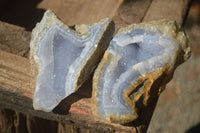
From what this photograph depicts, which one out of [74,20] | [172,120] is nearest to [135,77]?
[74,20]

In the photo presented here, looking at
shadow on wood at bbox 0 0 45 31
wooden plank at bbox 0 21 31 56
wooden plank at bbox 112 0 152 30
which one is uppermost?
wooden plank at bbox 0 21 31 56

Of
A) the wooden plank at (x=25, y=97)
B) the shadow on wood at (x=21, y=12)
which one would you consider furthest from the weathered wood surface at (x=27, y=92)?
the shadow on wood at (x=21, y=12)

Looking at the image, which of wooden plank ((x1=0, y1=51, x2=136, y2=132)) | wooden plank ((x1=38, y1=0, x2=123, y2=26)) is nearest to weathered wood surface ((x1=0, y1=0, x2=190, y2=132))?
wooden plank ((x1=0, y1=51, x2=136, y2=132))

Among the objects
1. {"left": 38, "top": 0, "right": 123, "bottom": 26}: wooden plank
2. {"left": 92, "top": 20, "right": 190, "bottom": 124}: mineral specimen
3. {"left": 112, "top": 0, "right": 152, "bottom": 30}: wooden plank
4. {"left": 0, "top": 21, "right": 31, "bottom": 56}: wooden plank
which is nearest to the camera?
{"left": 92, "top": 20, "right": 190, "bottom": 124}: mineral specimen

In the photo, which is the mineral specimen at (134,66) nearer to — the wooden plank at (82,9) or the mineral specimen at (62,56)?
the mineral specimen at (62,56)

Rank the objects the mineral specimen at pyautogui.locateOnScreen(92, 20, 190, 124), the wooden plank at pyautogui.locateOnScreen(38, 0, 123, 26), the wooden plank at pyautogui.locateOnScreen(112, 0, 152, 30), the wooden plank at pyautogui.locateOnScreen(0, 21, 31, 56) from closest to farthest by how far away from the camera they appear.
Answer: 1. the mineral specimen at pyautogui.locateOnScreen(92, 20, 190, 124)
2. the wooden plank at pyautogui.locateOnScreen(0, 21, 31, 56)
3. the wooden plank at pyautogui.locateOnScreen(112, 0, 152, 30)
4. the wooden plank at pyautogui.locateOnScreen(38, 0, 123, 26)

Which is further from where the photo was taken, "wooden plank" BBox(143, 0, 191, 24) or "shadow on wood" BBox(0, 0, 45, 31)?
"shadow on wood" BBox(0, 0, 45, 31)

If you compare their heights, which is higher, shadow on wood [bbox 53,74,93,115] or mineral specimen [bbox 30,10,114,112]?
mineral specimen [bbox 30,10,114,112]

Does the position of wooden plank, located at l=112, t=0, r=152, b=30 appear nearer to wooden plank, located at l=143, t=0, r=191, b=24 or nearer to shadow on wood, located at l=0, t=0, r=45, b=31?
wooden plank, located at l=143, t=0, r=191, b=24
